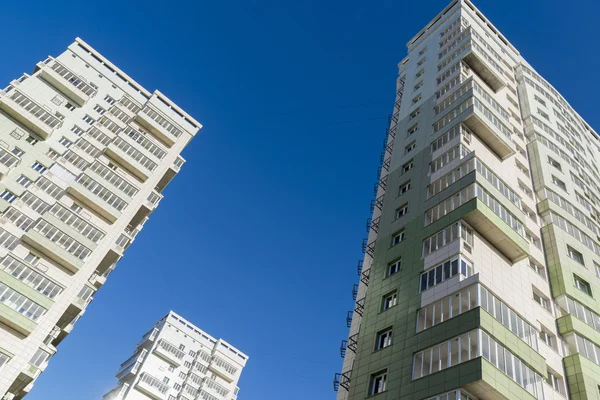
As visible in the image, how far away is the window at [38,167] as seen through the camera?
4832 cm

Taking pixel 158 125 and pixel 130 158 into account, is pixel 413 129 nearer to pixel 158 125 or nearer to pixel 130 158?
pixel 130 158

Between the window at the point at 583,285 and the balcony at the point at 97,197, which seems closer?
the window at the point at 583,285

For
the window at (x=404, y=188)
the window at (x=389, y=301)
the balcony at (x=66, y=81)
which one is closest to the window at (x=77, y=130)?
the balcony at (x=66, y=81)

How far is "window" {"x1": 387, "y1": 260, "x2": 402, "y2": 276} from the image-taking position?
33922 mm

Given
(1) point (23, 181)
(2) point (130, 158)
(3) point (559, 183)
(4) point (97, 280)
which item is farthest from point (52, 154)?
(3) point (559, 183)

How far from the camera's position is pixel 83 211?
48.9m

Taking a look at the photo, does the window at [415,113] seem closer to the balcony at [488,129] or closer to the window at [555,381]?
the balcony at [488,129]

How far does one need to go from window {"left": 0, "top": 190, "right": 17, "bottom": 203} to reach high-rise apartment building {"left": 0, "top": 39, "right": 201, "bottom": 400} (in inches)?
3.7

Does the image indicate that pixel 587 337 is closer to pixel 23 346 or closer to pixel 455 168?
pixel 455 168

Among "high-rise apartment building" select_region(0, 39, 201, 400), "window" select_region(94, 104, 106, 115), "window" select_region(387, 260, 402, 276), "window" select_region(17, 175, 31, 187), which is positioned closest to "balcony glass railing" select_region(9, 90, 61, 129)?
"high-rise apartment building" select_region(0, 39, 201, 400)

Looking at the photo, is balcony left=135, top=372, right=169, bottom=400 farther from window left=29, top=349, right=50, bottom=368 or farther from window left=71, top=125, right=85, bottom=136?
window left=71, top=125, right=85, bottom=136

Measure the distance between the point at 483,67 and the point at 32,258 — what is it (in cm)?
4449

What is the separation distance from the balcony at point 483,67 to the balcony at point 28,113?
41694 millimetres

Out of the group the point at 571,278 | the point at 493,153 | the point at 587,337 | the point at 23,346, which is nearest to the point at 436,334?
the point at 587,337
